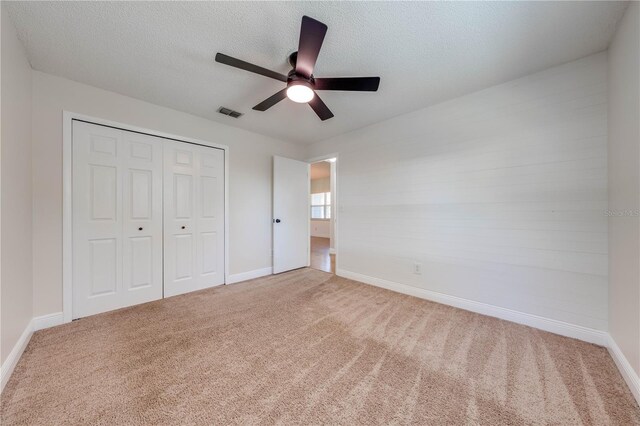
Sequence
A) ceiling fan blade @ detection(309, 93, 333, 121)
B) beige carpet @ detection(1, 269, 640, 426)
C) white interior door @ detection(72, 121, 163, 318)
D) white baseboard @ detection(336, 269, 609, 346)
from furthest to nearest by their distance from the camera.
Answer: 1. white interior door @ detection(72, 121, 163, 318)
2. ceiling fan blade @ detection(309, 93, 333, 121)
3. white baseboard @ detection(336, 269, 609, 346)
4. beige carpet @ detection(1, 269, 640, 426)

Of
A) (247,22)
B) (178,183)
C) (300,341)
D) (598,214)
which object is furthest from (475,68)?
(178,183)

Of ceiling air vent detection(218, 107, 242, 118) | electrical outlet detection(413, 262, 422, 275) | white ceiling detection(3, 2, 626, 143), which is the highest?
white ceiling detection(3, 2, 626, 143)

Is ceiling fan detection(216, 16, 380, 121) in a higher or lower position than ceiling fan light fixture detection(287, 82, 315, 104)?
higher

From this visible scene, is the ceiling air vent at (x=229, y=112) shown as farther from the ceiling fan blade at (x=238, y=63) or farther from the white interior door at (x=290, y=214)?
the ceiling fan blade at (x=238, y=63)

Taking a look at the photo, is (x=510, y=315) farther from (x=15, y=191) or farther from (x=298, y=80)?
(x=15, y=191)

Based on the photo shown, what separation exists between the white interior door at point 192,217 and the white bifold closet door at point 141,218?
0.04 feet

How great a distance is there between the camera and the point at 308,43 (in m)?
1.46

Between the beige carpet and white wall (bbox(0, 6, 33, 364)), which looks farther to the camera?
white wall (bbox(0, 6, 33, 364))

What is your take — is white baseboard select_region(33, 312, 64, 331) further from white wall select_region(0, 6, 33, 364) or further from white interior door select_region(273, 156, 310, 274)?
white interior door select_region(273, 156, 310, 274)

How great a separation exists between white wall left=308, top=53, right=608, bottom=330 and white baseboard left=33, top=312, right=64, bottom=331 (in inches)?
139

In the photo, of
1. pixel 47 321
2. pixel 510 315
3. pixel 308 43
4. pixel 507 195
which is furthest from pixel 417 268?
pixel 47 321

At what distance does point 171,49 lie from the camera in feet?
6.06

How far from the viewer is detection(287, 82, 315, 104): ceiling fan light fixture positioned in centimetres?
178

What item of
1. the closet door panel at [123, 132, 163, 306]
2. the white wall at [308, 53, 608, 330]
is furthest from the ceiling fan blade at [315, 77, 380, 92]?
the closet door panel at [123, 132, 163, 306]
